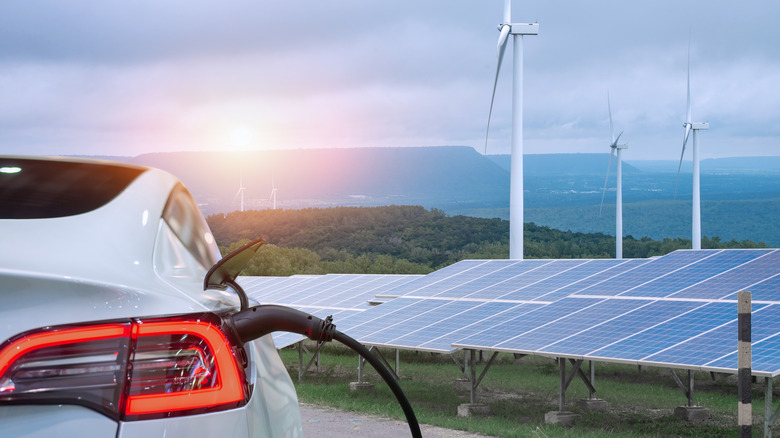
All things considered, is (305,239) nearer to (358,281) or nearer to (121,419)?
(358,281)

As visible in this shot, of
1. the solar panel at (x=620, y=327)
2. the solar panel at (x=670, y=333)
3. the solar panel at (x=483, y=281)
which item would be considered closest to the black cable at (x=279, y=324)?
the solar panel at (x=670, y=333)

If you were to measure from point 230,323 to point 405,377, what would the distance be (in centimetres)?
2020

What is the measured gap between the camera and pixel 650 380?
21.0 metres

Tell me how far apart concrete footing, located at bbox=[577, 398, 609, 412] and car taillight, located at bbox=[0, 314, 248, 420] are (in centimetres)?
1462

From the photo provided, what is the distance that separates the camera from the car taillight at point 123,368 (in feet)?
4.87

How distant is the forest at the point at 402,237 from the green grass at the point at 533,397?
153 ft

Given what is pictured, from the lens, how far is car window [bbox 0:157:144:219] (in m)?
1.99

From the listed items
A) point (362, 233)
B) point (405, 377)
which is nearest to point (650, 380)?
point (405, 377)

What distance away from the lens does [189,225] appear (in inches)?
109

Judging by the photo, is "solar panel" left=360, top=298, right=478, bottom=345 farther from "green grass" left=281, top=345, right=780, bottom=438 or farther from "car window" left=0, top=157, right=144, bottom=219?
"car window" left=0, top=157, right=144, bottom=219

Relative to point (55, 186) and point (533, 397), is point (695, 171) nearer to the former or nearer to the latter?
point (533, 397)

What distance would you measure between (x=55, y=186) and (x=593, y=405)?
47.6 ft

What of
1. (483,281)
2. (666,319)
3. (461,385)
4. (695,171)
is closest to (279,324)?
(666,319)

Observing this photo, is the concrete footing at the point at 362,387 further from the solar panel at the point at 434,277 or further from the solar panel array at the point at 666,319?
the solar panel array at the point at 666,319
